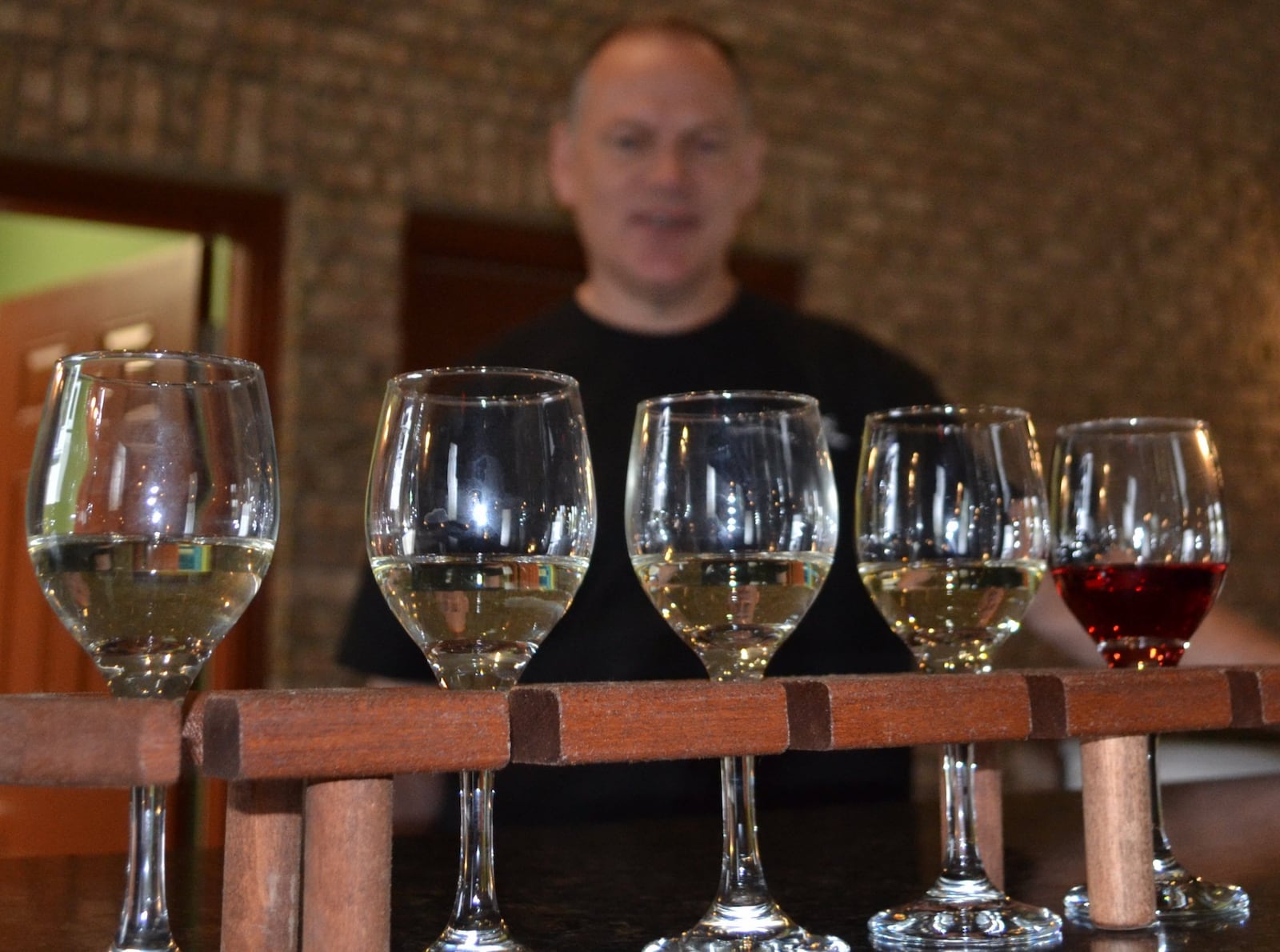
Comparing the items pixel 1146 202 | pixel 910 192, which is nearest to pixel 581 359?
pixel 910 192

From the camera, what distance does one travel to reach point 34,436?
12.1 feet

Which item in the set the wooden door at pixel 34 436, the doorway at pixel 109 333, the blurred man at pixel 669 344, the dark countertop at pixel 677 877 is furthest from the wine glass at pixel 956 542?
the wooden door at pixel 34 436

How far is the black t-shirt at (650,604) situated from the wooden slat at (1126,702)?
3.05 feet

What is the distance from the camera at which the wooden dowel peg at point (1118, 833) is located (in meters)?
0.84

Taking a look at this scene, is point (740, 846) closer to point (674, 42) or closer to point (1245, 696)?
point (1245, 696)

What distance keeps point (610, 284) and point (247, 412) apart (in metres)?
1.65

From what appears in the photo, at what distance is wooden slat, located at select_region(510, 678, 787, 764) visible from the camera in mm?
665

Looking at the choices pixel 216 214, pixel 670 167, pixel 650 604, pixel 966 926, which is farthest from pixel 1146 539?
pixel 216 214

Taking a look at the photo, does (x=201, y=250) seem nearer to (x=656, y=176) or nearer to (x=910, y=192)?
(x=656, y=176)

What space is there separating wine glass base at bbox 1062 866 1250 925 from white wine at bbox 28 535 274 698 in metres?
0.53

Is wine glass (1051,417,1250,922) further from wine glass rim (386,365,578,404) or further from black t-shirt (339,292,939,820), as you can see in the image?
black t-shirt (339,292,939,820)

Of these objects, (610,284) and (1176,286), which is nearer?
(610,284)

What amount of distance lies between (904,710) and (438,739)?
250mm

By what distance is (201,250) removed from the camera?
3818 millimetres
